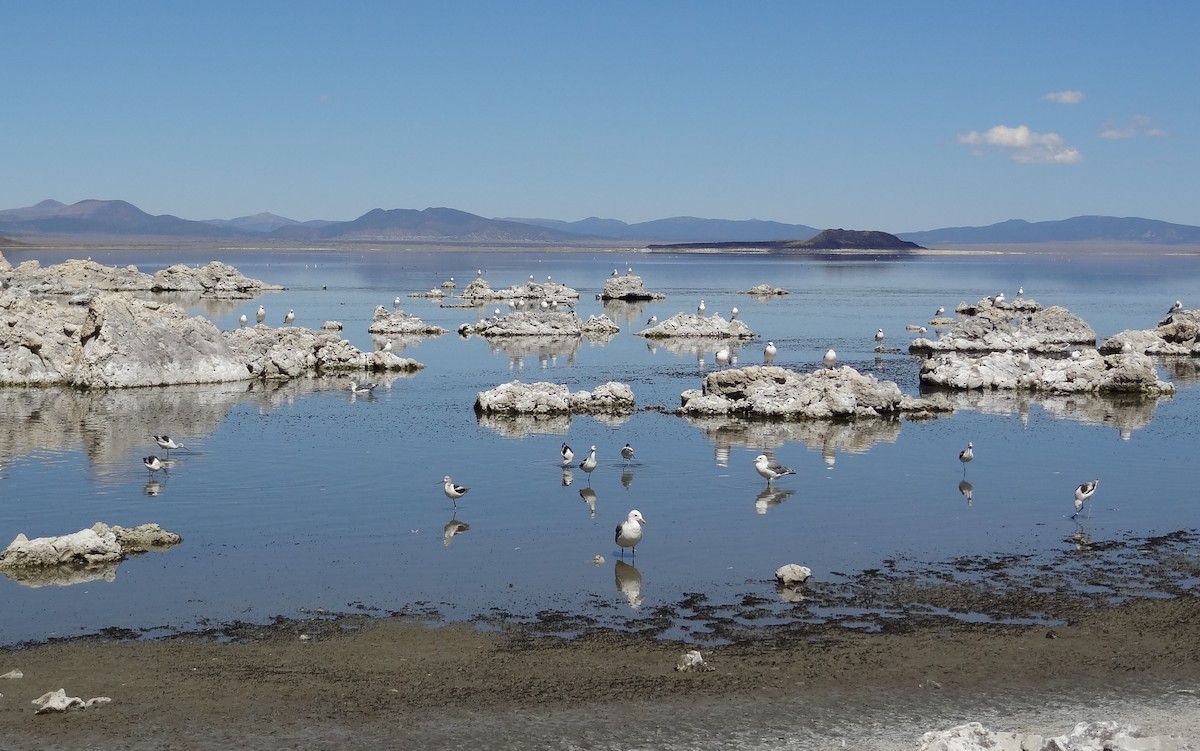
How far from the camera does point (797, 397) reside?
3136 centimetres

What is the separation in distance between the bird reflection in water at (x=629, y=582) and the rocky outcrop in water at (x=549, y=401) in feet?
46.4

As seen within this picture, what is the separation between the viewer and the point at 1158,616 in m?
15.0

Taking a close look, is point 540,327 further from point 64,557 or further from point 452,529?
point 64,557

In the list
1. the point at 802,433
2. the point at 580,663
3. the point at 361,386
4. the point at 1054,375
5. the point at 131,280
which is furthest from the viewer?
the point at 131,280

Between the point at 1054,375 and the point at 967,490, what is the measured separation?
15677 mm

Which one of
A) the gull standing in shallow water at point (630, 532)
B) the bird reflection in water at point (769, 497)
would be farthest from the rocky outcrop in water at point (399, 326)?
the gull standing in shallow water at point (630, 532)

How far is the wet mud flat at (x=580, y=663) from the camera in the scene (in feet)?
37.8

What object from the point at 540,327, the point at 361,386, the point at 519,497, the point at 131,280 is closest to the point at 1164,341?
the point at 540,327

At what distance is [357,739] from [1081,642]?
7841mm

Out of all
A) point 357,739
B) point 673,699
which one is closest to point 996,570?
point 673,699

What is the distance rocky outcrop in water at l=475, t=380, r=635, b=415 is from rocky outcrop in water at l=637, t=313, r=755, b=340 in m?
22.2

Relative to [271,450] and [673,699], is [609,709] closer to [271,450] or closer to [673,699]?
[673,699]

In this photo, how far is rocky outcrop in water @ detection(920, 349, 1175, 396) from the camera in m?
36.4

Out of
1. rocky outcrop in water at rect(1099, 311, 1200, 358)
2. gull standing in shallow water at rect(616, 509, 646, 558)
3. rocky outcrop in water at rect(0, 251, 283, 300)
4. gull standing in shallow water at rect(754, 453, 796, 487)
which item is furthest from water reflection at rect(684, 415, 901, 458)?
rocky outcrop in water at rect(0, 251, 283, 300)
